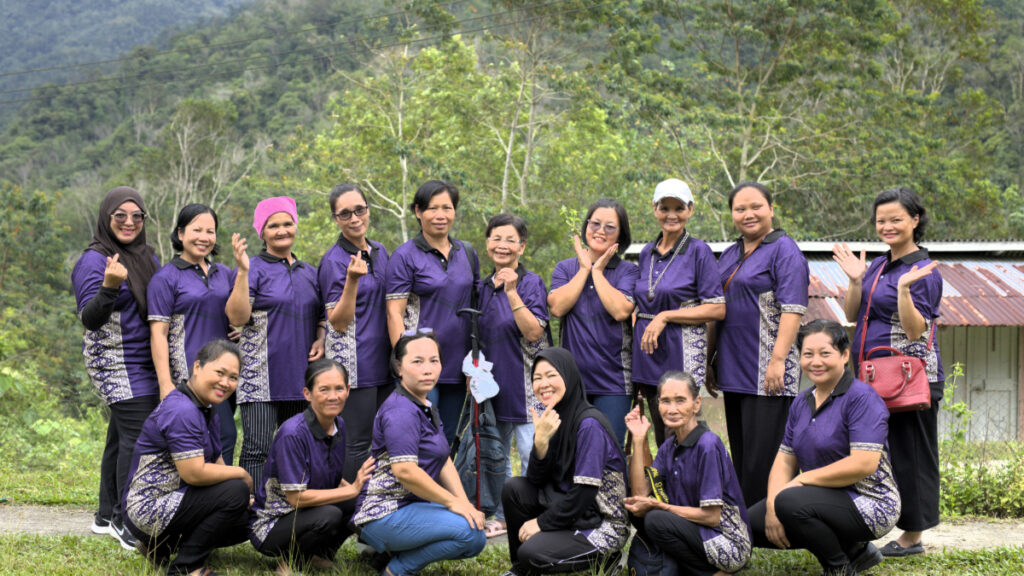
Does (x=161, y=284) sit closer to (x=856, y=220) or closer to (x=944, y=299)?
(x=944, y=299)

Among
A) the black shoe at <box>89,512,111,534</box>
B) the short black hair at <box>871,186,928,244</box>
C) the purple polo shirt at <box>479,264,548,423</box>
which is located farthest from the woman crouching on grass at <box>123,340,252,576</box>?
the short black hair at <box>871,186,928,244</box>

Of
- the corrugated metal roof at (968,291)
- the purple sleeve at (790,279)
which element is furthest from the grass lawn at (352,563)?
the corrugated metal roof at (968,291)

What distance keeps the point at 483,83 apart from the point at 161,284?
A: 19.8 metres

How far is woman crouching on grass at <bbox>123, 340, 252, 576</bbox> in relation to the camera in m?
4.25

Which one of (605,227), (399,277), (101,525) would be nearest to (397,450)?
(399,277)

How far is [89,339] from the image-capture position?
4930 mm

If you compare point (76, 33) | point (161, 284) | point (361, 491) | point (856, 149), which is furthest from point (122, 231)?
point (76, 33)

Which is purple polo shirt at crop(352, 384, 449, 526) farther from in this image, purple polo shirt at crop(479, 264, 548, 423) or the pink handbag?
the pink handbag

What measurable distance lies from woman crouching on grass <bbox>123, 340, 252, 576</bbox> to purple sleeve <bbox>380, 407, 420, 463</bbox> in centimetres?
76

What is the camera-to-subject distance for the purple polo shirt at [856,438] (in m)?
4.14

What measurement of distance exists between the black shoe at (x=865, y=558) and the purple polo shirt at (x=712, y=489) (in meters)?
0.55

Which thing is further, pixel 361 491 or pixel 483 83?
pixel 483 83

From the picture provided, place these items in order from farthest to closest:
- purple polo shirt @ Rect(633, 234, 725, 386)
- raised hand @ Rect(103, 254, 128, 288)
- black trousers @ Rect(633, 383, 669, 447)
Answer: black trousers @ Rect(633, 383, 669, 447) → purple polo shirt @ Rect(633, 234, 725, 386) → raised hand @ Rect(103, 254, 128, 288)

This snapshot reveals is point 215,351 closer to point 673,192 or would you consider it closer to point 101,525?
point 101,525
